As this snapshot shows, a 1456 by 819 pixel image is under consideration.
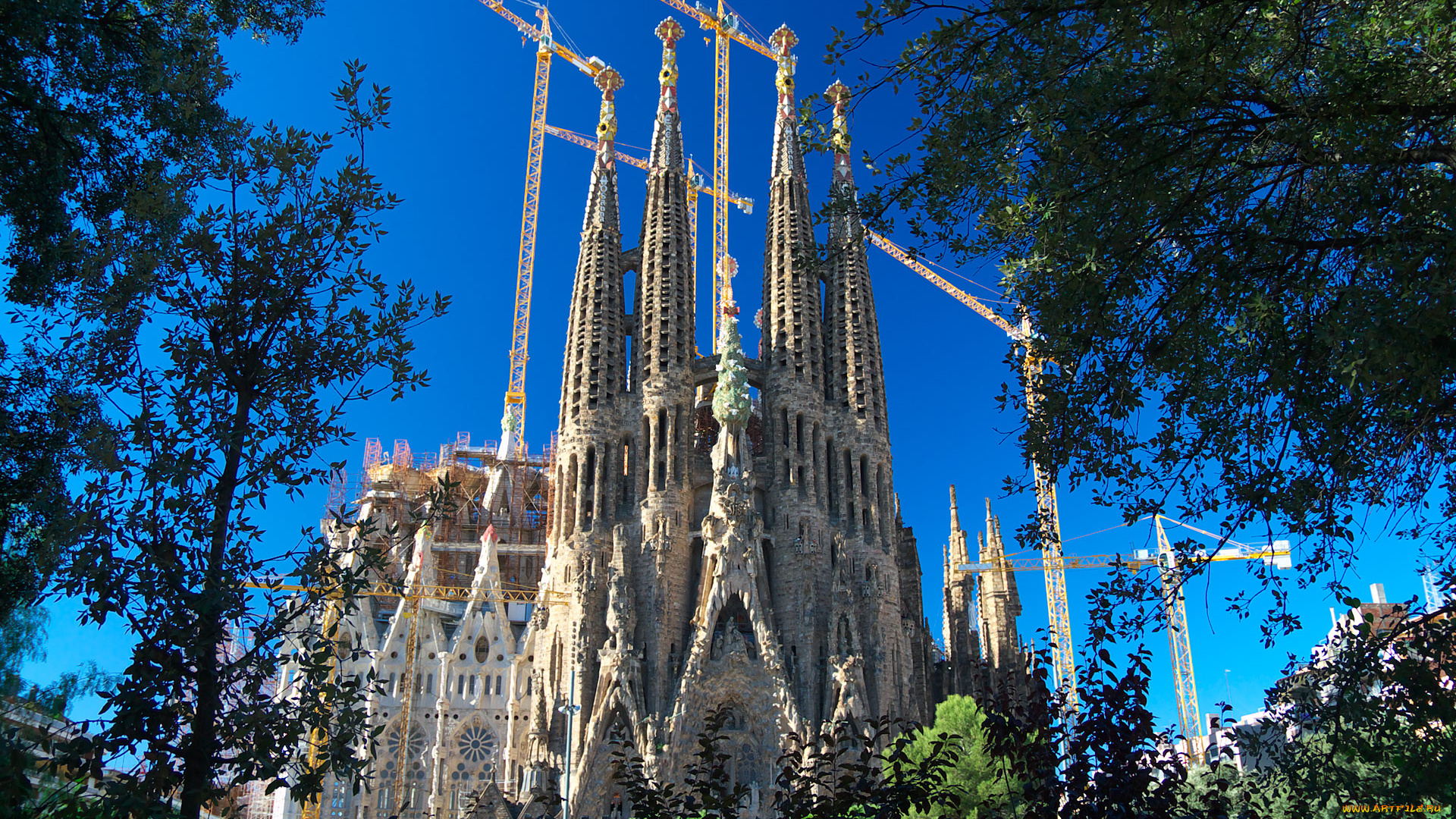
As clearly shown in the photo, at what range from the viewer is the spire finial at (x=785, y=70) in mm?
48125

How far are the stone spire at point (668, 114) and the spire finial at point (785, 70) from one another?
452 centimetres

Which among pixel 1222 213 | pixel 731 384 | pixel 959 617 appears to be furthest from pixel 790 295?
pixel 1222 213

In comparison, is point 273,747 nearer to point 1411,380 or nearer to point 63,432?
point 63,432

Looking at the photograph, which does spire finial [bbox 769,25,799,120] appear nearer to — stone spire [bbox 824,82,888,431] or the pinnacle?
the pinnacle

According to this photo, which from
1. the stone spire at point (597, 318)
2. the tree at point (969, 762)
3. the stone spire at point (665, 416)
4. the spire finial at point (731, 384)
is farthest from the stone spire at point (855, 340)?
the tree at point (969, 762)

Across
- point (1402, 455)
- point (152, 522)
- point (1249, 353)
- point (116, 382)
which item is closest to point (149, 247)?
point (116, 382)

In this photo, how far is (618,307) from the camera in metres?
42.7

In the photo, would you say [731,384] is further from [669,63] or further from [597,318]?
[669,63]

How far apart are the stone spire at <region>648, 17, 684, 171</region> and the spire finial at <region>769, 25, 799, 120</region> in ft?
14.8

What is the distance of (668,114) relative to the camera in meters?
46.8

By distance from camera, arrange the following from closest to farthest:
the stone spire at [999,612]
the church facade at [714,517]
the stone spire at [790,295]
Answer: the church facade at [714,517], the stone spire at [790,295], the stone spire at [999,612]

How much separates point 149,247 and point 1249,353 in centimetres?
875

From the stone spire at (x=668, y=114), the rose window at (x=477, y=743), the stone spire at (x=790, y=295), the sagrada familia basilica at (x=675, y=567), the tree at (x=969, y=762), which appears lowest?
the tree at (x=969, y=762)

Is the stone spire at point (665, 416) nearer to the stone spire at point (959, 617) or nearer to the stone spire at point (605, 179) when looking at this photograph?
the stone spire at point (605, 179)
